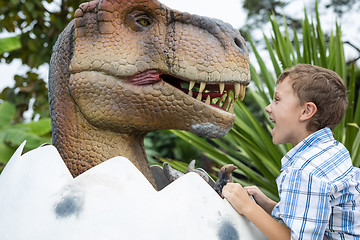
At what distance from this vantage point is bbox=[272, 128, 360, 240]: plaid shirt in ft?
3.01

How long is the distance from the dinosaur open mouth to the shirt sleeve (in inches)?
12.4

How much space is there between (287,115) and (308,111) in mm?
57

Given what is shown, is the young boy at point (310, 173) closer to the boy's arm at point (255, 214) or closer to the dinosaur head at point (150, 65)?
the boy's arm at point (255, 214)

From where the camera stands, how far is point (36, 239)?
3.13ft

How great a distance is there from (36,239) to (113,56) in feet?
1.68

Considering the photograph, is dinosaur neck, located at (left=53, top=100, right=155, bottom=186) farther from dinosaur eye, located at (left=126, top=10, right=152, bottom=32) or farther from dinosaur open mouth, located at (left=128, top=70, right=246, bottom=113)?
dinosaur eye, located at (left=126, top=10, right=152, bottom=32)

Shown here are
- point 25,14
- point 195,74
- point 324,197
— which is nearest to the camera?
point 324,197

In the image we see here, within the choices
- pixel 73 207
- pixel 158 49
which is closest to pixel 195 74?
pixel 158 49

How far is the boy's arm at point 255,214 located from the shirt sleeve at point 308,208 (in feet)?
0.17

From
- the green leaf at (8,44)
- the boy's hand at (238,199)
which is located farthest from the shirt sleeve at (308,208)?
the green leaf at (8,44)

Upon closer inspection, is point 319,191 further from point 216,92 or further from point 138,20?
point 138,20

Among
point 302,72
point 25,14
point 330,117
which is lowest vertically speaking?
point 25,14

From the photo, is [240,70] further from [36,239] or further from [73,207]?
[36,239]

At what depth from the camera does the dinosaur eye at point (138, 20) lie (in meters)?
1.12
